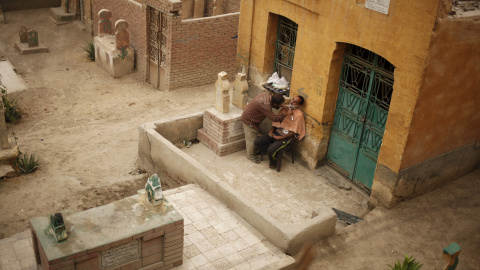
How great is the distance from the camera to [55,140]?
12242 millimetres

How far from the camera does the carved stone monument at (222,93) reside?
1027 cm

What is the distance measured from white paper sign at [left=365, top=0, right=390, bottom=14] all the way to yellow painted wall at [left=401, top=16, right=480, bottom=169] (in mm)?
921

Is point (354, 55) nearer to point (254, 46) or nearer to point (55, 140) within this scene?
point (254, 46)

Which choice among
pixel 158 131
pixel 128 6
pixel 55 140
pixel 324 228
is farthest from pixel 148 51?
pixel 324 228

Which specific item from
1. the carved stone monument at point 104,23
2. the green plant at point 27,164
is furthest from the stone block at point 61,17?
the green plant at point 27,164

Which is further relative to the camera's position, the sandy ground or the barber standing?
the sandy ground

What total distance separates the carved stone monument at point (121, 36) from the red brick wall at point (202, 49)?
2.08 meters

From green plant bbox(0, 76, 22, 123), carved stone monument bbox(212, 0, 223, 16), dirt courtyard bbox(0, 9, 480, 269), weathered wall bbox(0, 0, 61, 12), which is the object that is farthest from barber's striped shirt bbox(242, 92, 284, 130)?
weathered wall bbox(0, 0, 61, 12)

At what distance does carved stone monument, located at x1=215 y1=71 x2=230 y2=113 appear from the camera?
33.7ft

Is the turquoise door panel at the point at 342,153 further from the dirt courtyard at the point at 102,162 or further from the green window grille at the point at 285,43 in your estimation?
the green window grille at the point at 285,43

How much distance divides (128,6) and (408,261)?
11.7 m

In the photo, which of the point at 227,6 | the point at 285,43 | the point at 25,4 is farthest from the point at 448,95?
the point at 25,4

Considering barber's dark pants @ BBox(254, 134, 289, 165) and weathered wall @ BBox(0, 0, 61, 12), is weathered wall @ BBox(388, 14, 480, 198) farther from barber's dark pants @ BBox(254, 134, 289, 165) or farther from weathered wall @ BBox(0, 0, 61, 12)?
weathered wall @ BBox(0, 0, 61, 12)

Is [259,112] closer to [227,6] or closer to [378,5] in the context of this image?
[378,5]
